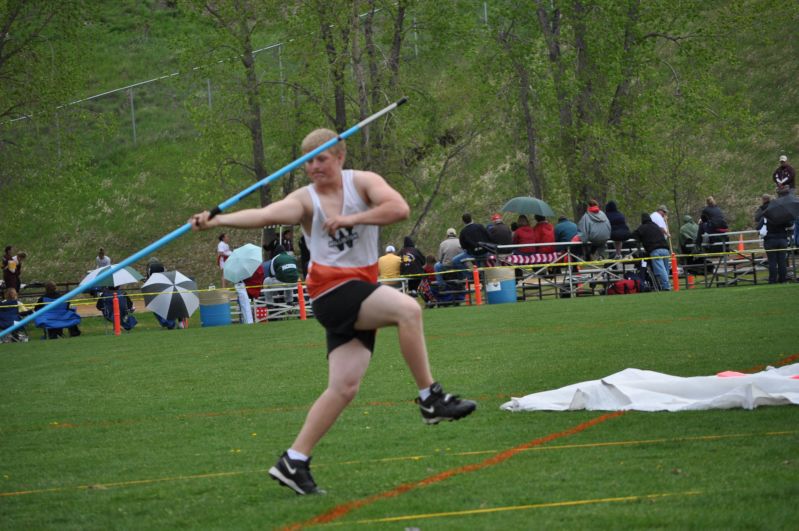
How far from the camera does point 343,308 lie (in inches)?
267

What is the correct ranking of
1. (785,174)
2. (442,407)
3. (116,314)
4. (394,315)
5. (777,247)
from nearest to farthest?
1. (394,315)
2. (442,407)
3. (777,247)
4. (116,314)
5. (785,174)

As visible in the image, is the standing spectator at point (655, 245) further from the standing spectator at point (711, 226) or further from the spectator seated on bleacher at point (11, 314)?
the spectator seated on bleacher at point (11, 314)

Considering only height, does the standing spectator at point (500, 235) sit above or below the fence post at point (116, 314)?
above

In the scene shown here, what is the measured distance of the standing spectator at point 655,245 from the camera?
28047 millimetres

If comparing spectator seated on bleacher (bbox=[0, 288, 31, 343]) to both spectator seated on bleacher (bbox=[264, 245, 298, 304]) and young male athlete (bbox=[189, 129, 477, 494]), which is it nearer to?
spectator seated on bleacher (bbox=[264, 245, 298, 304])

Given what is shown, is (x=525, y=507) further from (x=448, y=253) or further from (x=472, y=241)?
(x=448, y=253)

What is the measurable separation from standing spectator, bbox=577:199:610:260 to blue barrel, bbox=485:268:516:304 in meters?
2.06

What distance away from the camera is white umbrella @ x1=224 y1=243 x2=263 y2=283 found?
28.3m

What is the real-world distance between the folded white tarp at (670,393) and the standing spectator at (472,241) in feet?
62.7

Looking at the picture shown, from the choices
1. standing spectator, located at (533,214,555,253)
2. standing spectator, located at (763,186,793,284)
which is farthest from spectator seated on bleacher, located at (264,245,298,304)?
standing spectator, located at (763,186,793,284)

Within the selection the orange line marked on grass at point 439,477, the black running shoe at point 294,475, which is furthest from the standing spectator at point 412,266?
the black running shoe at point 294,475

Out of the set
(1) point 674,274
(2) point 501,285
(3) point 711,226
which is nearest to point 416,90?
(3) point 711,226

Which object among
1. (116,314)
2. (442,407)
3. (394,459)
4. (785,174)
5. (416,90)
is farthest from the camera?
(416,90)

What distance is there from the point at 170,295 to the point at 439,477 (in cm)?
2130
